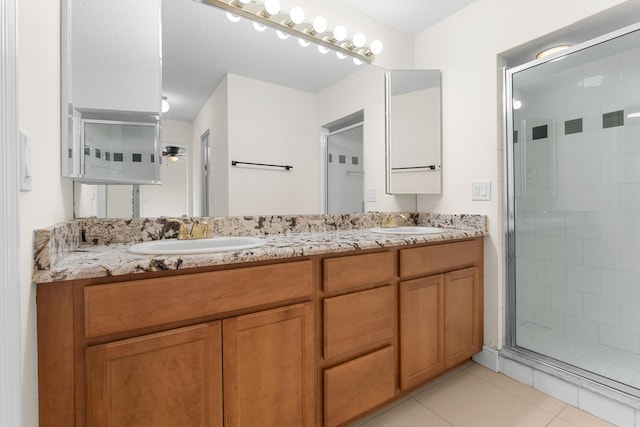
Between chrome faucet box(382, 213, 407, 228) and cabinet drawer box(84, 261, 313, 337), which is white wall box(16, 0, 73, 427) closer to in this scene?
cabinet drawer box(84, 261, 313, 337)

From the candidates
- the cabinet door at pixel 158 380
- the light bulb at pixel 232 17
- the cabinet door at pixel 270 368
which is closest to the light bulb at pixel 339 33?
the light bulb at pixel 232 17

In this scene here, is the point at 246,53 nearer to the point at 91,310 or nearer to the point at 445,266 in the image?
the point at 91,310

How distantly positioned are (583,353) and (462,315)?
Answer: 0.79 m

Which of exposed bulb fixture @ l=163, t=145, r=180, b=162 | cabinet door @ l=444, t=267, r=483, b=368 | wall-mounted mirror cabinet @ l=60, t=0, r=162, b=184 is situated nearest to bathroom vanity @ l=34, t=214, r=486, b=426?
cabinet door @ l=444, t=267, r=483, b=368

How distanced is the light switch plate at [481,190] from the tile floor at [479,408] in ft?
3.56

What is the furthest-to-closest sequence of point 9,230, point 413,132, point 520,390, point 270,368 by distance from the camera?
point 413,132
point 520,390
point 270,368
point 9,230

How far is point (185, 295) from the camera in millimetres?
858

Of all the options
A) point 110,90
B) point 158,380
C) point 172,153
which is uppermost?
point 110,90

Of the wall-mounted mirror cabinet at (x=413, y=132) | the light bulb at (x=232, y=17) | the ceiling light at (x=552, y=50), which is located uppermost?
the light bulb at (x=232, y=17)

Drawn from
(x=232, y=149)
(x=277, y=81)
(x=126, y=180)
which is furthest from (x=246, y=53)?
(x=126, y=180)

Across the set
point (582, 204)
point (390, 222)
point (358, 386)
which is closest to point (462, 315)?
point (390, 222)

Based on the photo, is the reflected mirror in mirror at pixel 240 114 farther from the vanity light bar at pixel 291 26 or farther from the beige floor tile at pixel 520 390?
the beige floor tile at pixel 520 390

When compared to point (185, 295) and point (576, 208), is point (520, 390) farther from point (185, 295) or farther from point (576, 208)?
point (185, 295)

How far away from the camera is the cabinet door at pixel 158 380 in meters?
0.76
